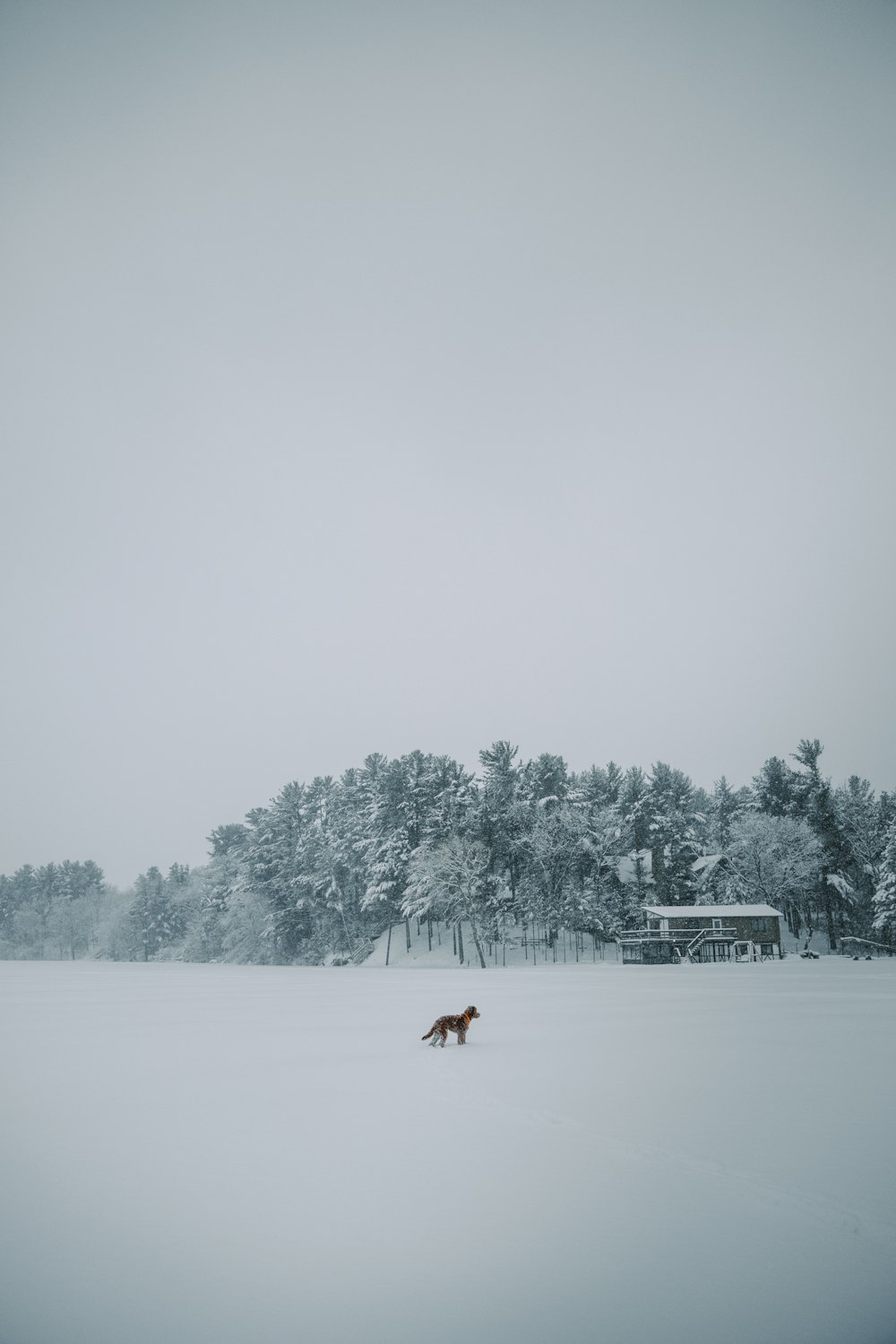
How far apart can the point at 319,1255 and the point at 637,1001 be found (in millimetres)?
24212

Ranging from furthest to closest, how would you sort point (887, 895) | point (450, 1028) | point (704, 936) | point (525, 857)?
point (525, 857)
point (887, 895)
point (704, 936)
point (450, 1028)

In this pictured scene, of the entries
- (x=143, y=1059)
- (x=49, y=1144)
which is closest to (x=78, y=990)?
(x=143, y=1059)

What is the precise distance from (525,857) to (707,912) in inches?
664

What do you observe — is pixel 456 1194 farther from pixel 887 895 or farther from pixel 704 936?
pixel 887 895

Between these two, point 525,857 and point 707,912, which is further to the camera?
point 525,857

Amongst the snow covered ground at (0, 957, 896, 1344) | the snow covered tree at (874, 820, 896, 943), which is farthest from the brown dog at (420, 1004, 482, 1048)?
the snow covered tree at (874, 820, 896, 943)

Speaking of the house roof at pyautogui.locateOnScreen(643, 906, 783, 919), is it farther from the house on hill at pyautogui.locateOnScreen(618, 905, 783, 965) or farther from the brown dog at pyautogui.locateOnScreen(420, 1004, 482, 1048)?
the brown dog at pyautogui.locateOnScreen(420, 1004, 482, 1048)

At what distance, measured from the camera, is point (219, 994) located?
38281mm

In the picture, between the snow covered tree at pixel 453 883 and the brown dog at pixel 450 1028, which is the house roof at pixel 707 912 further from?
the brown dog at pixel 450 1028

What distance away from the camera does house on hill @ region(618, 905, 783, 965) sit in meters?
67.6

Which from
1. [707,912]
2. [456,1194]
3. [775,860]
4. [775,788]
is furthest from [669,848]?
[456,1194]

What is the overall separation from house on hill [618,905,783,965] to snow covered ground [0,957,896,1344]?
53.0 metres

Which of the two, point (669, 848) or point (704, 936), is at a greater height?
point (669, 848)

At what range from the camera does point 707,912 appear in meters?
69.4
